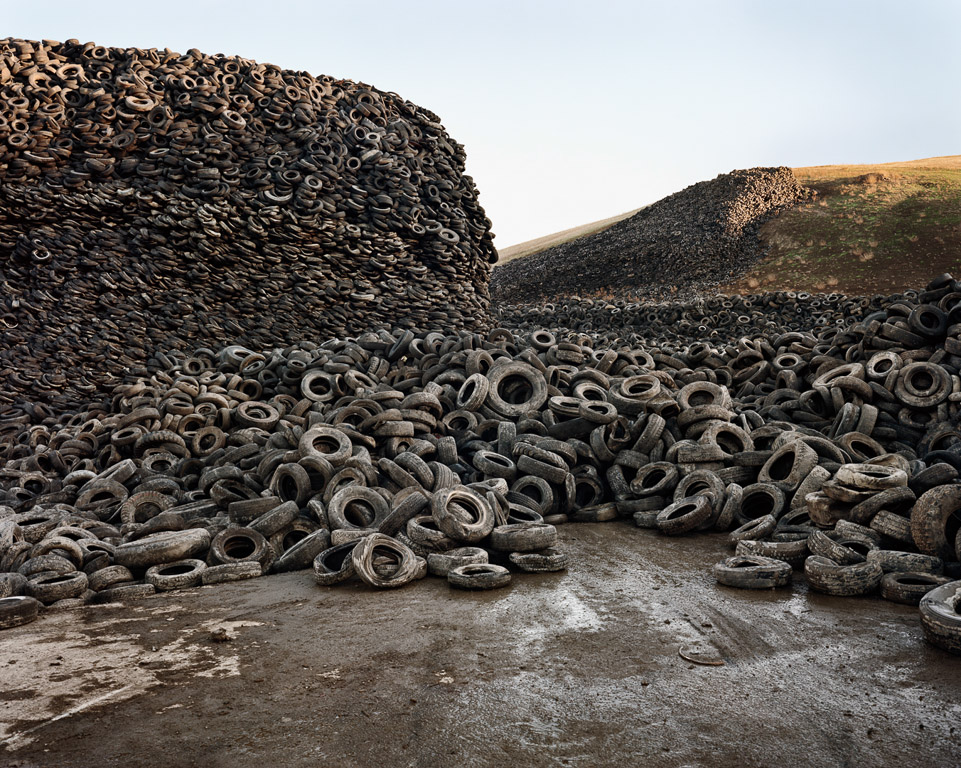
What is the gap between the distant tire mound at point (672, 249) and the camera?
40.2 m

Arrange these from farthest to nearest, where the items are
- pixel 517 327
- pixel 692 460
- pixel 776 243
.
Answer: pixel 776 243, pixel 517 327, pixel 692 460

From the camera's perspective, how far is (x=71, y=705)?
3221 millimetres

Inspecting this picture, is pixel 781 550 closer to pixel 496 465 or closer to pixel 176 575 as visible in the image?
pixel 496 465

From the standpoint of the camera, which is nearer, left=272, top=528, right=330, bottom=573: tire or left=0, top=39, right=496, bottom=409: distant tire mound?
left=272, top=528, right=330, bottom=573: tire

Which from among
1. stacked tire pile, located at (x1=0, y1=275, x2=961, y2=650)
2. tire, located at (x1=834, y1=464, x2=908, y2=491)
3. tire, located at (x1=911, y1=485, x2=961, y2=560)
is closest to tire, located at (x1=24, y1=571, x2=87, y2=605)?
stacked tire pile, located at (x1=0, y1=275, x2=961, y2=650)

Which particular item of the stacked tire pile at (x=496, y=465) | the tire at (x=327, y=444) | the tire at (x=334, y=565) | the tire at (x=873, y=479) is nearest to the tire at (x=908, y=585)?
the stacked tire pile at (x=496, y=465)

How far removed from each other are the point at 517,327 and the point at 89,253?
14.0m

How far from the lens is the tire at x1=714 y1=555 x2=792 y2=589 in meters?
4.92

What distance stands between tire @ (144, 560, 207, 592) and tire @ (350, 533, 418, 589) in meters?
1.45

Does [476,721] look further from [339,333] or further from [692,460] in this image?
[339,333]

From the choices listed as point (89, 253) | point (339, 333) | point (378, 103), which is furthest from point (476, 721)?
point (378, 103)

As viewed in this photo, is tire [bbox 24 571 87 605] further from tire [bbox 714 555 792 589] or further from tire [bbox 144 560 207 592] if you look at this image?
tire [bbox 714 555 792 589]

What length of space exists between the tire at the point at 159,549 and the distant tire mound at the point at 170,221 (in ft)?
38.7

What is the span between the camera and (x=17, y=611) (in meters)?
4.68
